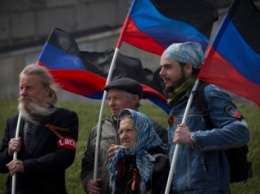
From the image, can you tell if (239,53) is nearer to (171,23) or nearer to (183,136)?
(183,136)

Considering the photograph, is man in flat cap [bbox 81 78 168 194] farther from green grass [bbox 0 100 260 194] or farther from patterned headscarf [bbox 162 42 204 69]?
green grass [bbox 0 100 260 194]

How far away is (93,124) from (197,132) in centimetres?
531

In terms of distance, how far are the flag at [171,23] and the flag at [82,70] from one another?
1.60 ft

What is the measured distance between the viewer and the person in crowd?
23.3 feet

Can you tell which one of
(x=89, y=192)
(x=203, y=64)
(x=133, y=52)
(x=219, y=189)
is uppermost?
(x=203, y=64)

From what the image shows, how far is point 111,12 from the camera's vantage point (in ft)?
48.4

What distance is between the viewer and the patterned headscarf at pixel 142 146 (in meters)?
6.45

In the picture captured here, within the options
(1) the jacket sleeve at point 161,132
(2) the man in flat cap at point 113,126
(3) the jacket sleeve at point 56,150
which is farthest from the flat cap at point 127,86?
Result: (3) the jacket sleeve at point 56,150

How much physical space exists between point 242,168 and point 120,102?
1.13 meters

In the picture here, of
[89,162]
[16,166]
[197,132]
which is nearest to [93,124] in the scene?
[89,162]

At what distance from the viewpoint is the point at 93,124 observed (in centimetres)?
1148

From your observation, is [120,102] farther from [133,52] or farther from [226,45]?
[133,52]

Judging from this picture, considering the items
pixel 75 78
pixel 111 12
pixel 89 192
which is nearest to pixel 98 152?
pixel 89 192

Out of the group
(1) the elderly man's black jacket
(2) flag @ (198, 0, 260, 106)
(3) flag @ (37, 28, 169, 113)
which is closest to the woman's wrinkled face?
(2) flag @ (198, 0, 260, 106)
